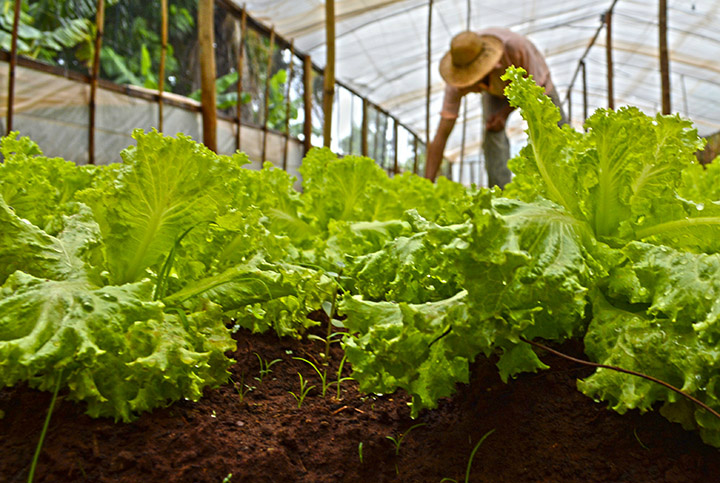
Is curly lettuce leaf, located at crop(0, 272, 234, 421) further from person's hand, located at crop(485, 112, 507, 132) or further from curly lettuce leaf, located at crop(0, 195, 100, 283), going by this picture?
person's hand, located at crop(485, 112, 507, 132)

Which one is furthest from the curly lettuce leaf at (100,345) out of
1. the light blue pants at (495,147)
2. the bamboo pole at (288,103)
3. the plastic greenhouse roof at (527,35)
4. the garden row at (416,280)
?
the bamboo pole at (288,103)

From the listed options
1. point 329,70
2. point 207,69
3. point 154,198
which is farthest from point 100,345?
point 329,70

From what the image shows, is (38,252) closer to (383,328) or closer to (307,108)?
(383,328)

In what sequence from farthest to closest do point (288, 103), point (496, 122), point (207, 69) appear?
point (288, 103) → point (496, 122) → point (207, 69)

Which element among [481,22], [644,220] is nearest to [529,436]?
[644,220]

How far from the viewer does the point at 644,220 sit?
159 cm

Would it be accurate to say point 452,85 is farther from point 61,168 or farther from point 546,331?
point 546,331

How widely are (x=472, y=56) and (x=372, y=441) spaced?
18.9ft

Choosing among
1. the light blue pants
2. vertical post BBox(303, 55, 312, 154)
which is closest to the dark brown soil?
the light blue pants

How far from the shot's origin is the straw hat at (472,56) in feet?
20.7

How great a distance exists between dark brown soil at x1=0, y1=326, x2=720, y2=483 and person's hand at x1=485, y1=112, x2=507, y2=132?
542 centimetres

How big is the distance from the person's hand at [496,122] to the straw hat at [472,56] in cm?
49

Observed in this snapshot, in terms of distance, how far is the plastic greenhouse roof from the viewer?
9.71 metres

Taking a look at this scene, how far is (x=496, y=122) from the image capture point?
671 cm
